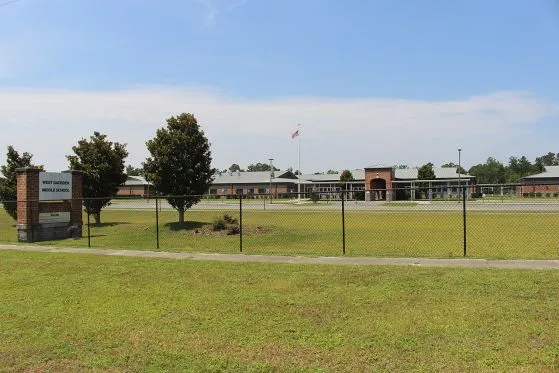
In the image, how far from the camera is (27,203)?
18594mm

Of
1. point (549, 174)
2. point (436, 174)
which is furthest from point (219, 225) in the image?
point (549, 174)

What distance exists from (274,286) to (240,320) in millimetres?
2000

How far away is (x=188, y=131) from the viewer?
1024 inches

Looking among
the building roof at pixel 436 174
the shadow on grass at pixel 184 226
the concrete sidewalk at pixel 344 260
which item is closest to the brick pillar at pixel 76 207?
the shadow on grass at pixel 184 226

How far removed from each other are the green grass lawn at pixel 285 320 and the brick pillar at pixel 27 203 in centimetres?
926

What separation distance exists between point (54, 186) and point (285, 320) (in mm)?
15829

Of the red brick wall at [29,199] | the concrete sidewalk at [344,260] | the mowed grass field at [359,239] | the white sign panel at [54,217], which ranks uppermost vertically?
the red brick wall at [29,199]

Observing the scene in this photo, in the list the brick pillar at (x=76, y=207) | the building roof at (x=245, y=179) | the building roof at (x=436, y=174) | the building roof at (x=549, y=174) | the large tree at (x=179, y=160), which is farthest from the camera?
the building roof at (x=245, y=179)

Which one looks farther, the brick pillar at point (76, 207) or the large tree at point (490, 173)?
the large tree at point (490, 173)

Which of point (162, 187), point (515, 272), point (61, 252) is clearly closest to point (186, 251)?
point (61, 252)

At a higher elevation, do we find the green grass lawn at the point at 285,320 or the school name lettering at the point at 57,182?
the school name lettering at the point at 57,182

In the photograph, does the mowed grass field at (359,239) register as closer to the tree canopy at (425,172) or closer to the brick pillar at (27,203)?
the brick pillar at (27,203)

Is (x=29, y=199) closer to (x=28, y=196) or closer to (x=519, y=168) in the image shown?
(x=28, y=196)

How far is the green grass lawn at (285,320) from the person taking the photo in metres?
5.11
